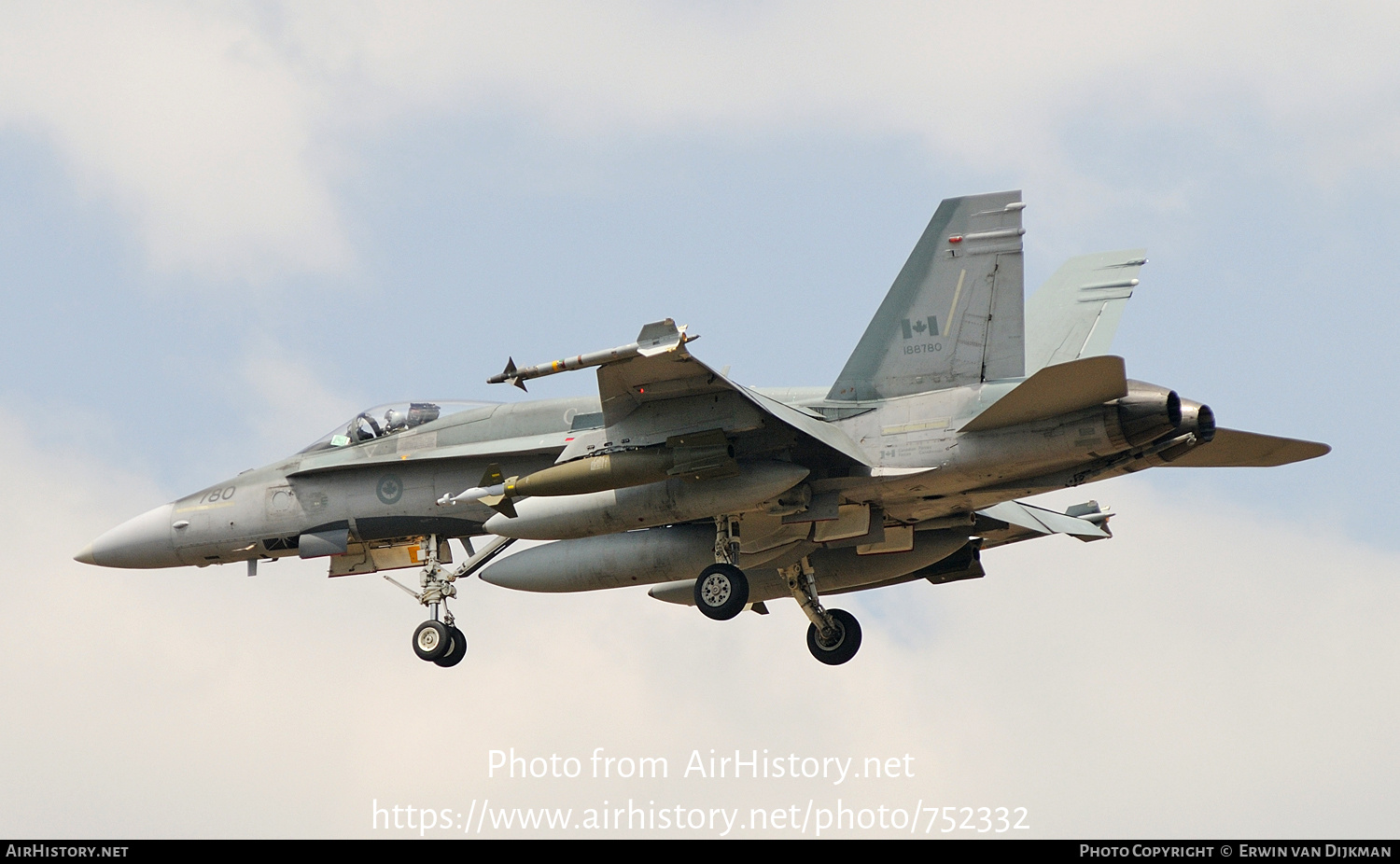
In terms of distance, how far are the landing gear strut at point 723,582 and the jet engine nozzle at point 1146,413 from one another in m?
5.22

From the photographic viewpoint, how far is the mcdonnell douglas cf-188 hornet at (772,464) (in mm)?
19578

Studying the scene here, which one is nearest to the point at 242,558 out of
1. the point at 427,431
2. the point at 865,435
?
the point at 427,431

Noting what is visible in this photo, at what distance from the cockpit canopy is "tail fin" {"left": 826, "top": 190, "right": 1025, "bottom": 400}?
18.8ft

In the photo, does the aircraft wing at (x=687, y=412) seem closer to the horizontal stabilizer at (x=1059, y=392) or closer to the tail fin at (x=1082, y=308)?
the horizontal stabilizer at (x=1059, y=392)

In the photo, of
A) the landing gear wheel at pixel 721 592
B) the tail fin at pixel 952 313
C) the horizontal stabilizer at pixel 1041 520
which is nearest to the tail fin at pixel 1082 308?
the horizontal stabilizer at pixel 1041 520

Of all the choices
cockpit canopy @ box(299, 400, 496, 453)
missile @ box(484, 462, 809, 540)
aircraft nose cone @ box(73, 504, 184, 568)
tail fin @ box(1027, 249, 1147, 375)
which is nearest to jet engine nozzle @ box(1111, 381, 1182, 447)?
missile @ box(484, 462, 809, 540)

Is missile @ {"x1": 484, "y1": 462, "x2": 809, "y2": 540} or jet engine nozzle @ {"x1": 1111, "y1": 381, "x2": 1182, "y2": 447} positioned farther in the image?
missile @ {"x1": 484, "y1": 462, "x2": 809, "y2": 540}

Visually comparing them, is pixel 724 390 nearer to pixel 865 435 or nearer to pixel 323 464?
pixel 865 435

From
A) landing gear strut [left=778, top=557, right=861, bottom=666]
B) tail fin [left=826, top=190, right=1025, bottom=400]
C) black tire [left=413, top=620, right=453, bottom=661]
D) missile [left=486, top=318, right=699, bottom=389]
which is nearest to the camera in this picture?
missile [left=486, top=318, right=699, bottom=389]

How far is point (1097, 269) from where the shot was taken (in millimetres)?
25766

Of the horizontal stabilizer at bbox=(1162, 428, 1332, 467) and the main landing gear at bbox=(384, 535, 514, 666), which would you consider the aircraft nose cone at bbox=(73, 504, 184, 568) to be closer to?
the main landing gear at bbox=(384, 535, 514, 666)

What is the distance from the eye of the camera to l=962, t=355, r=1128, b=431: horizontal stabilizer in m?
18.3

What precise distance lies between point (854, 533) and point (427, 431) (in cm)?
614
